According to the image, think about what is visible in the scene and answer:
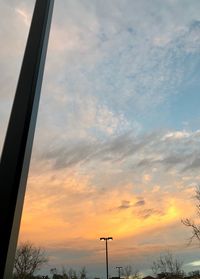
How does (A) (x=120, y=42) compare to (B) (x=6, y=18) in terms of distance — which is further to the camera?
(A) (x=120, y=42)

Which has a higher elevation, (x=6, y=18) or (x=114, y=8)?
(x=114, y=8)

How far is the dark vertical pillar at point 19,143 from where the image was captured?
0.87m

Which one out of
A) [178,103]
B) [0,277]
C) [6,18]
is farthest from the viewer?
[178,103]

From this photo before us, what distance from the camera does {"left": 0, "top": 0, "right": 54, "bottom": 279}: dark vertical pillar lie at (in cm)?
87

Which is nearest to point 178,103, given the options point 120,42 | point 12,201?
point 120,42

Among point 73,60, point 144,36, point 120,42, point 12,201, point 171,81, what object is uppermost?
point 171,81

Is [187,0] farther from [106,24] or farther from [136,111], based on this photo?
[136,111]

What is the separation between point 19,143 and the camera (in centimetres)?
98

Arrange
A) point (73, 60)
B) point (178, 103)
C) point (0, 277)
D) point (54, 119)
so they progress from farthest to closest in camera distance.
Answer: point (178, 103) < point (54, 119) < point (73, 60) < point (0, 277)

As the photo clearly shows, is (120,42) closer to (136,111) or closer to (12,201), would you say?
(136,111)

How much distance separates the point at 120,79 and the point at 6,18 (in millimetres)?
3991

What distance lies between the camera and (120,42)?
481 cm

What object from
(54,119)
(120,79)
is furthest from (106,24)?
(120,79)

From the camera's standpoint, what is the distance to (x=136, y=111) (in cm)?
837
